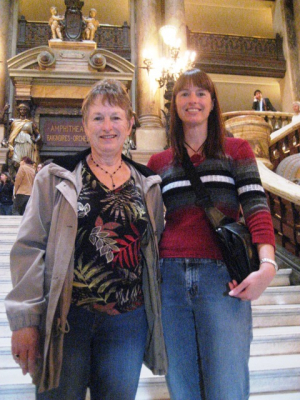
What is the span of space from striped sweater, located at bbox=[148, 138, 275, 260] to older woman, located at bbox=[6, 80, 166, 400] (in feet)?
0.33

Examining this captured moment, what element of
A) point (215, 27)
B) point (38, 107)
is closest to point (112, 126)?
point (38, 107)

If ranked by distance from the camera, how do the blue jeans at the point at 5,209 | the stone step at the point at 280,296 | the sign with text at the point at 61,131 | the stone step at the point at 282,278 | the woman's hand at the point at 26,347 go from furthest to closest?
the sign with text at the point at 61,131
the blue jeans at the point at 5,209
the stone step at the point at 282,278
the stone step at the point at 280,296
the woman's hand at the point at 26,347

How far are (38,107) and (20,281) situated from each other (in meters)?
10.7

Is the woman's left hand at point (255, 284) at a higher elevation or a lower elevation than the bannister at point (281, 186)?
lower

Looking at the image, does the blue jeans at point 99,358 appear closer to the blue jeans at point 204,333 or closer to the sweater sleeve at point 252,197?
the blue jeans at point 204,333

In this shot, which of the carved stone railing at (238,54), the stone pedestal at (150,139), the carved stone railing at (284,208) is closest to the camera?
the carved stone railing at (284,208)

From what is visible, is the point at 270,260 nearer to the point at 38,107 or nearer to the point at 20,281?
the point at 20,281

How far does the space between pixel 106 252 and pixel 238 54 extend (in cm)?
1497

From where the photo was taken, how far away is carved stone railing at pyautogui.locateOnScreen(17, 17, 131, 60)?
12586 millimetres

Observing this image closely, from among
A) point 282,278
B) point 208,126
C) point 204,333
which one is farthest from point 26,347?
point 282,278

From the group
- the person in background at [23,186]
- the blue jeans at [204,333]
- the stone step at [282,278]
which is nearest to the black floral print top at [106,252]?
the blue jeans at [204,333]

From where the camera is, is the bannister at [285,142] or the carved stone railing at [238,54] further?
the carved stone railing at [238,54]

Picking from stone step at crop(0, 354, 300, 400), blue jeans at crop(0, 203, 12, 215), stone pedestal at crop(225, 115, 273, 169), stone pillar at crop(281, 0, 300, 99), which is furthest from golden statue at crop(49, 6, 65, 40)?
stone step at crop(0, 354, 300, 400)

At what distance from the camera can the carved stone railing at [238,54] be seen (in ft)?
45.4
